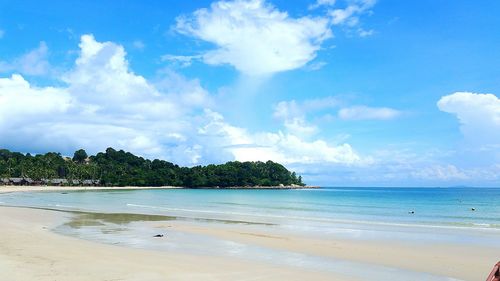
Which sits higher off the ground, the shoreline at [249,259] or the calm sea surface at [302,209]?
the calm sea surface at [302,209]

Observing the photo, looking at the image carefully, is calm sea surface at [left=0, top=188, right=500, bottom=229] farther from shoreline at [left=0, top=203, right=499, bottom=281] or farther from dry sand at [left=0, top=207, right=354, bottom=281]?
dry sand at [left=0, top=207, right=354, bottom=281]

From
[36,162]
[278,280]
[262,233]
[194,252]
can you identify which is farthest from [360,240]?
[36,162]

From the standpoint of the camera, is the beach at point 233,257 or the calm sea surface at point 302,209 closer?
the beach at point 233,257

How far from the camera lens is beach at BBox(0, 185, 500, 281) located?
454 inches

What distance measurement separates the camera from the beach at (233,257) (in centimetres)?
1154

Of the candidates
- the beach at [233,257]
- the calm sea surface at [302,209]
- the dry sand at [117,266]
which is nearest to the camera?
the dry sand at [117,266]

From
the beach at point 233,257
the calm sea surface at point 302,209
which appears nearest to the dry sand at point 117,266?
the beach at point 233,257

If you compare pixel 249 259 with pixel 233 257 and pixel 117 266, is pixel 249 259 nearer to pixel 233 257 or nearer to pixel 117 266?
pixel 233 257

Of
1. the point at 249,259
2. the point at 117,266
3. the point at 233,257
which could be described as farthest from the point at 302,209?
the point at 117,266

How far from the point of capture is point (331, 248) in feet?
59.7

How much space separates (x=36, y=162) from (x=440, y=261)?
159m

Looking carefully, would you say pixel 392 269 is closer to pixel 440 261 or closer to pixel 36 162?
pixel 440 261

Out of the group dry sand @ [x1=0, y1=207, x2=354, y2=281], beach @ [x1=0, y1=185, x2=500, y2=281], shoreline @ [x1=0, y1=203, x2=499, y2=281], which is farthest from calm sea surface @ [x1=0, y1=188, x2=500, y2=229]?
dry sand @ [x1=0, y1=207, x2=354, y2=281]

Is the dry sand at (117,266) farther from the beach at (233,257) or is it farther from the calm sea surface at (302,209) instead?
the calm sea surface at (302,209)
